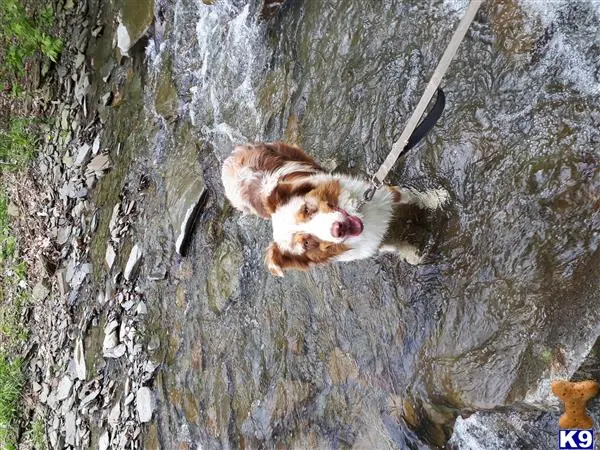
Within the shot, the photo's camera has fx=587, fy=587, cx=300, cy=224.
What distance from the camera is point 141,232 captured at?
7609 millimetres

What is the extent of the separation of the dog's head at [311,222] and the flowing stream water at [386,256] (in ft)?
2.83

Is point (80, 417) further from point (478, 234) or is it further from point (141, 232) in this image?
point (478, 234)

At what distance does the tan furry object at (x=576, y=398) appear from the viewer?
3.32 metres

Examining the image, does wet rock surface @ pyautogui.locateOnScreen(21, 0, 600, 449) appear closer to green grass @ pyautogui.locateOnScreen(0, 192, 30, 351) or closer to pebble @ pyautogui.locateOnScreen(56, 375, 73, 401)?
pebble @ pyautogui.locateOnScreen(56, 375, 73, 401)

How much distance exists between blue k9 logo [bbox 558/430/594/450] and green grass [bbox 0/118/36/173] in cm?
906

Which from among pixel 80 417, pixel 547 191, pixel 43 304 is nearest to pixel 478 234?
pixel 547 191

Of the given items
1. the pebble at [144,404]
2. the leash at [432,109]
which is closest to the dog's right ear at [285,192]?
the leash at [432,109]

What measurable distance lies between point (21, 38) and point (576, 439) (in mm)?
9627

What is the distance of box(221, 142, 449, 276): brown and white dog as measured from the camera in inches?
148

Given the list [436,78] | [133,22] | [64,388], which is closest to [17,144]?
[133,22]

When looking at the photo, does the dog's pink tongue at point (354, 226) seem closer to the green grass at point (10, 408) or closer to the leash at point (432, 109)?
the leash at point (432, 109)

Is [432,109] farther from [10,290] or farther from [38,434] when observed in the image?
[10,290]

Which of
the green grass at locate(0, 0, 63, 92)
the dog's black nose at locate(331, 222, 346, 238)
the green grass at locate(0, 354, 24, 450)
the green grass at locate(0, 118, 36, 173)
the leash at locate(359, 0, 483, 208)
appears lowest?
the green grass at locate(0, 354, 24, 450)

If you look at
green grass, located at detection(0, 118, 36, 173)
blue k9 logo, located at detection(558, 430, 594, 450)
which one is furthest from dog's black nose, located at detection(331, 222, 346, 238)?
green grass, located at detection(0, 118, 36, 173)
